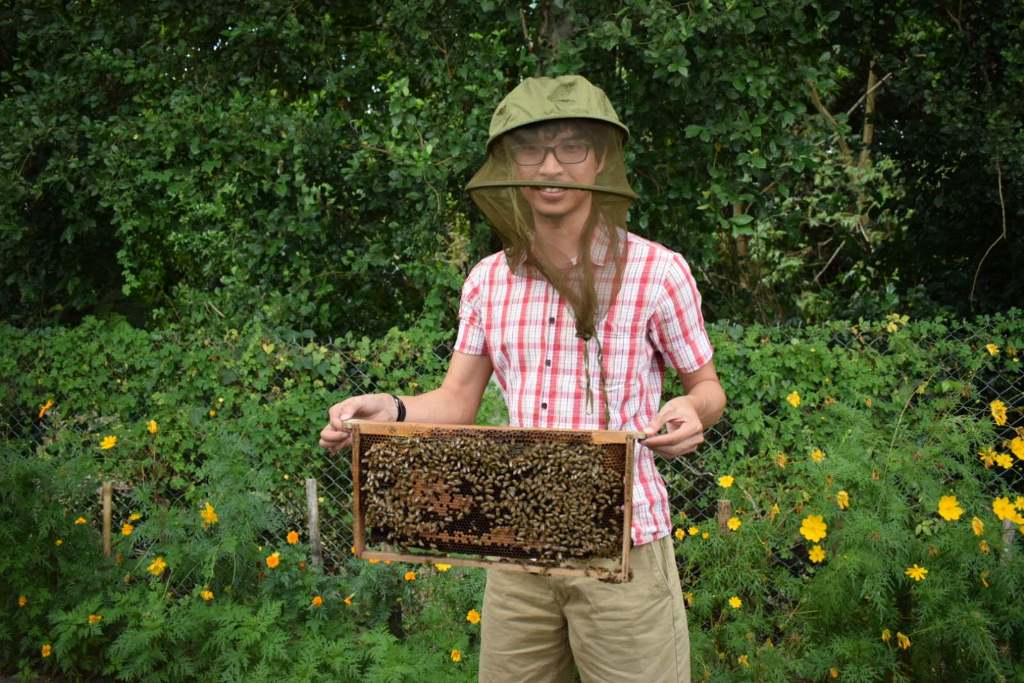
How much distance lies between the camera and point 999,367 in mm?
5000

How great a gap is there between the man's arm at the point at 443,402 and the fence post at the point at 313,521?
2.73m

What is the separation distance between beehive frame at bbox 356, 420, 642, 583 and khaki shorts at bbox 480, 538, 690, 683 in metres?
0.09

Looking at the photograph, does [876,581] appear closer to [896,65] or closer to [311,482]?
[311,482]

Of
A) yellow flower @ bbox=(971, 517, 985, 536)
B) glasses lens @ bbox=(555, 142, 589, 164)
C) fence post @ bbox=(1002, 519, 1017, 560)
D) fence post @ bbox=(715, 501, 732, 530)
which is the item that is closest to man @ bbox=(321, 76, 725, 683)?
glasses lens @ bbox=(555, 142, 589, 164)

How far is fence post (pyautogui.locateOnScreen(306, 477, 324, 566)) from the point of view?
4.89m

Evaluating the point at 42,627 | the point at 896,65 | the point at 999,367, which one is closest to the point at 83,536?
the point at 42,627

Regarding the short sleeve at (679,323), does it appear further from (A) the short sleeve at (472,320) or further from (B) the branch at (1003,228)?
(B) the branch at (1003,228)

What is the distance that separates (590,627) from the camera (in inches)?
80.1

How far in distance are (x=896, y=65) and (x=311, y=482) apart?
4.28 metres

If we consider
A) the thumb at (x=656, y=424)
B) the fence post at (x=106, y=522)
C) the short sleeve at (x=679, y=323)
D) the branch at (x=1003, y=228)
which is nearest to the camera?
the thumb at (x=656, y=424)

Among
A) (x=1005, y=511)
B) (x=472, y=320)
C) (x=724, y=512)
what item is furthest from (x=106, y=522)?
(x=1005, y=511)

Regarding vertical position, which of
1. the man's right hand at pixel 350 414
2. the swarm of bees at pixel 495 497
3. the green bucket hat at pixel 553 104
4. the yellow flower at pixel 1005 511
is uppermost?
the green bucket hat at pixel 553 104

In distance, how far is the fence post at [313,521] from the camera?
4.89m

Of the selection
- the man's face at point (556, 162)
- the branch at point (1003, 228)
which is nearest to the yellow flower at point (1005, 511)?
the man's face at point (556, 162)
